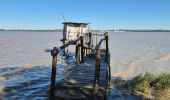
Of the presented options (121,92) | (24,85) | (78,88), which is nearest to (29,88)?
(24,85)

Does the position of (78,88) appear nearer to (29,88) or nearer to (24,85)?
(29,88)

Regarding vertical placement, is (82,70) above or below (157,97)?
above

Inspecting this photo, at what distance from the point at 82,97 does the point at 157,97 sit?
593 centimetres

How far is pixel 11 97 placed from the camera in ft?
47.5

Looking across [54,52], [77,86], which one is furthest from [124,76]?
[54,52]

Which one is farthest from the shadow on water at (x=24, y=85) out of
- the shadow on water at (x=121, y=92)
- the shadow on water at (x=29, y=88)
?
the shadow on water at (x=121, y=92)

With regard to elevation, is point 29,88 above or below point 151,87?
below

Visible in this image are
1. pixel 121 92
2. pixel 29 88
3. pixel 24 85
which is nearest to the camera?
pixel 121 92

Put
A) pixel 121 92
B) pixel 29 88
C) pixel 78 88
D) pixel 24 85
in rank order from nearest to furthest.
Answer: pixel 78 88, pixel 121 92, pixel 29 88, pixel 24 85

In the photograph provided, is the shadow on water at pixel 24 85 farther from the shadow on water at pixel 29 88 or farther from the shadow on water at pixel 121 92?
the shadow on water at pixel 121 92

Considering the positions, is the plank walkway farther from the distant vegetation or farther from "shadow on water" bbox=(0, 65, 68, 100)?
the distant vegetation

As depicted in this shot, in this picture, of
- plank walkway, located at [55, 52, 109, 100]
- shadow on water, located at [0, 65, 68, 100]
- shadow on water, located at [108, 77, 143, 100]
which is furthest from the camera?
shadow on water, located at [0, 65, 68, 100]

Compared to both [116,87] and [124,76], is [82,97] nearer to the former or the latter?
[116,87]

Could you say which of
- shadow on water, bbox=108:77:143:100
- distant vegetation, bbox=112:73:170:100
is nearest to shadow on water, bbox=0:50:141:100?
shadow on water, bbox=108:77:143:100
